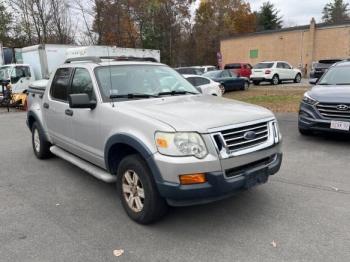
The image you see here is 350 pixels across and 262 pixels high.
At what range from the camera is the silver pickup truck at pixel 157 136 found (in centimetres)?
329

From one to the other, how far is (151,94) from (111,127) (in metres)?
0.80

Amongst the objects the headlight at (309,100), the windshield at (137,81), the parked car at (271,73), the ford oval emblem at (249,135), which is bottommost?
the parked car at (271,73)

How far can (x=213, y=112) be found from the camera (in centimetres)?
373

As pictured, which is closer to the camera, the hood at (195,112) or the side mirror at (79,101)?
the hood at (195,112)

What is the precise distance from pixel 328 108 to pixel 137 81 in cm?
407

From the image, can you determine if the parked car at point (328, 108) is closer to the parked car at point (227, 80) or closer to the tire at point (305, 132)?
the tire at point (305, 132)

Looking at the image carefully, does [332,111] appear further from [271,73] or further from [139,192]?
[271,73]

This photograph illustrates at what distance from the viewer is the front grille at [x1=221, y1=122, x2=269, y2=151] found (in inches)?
135

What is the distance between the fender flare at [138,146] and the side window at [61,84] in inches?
65.4

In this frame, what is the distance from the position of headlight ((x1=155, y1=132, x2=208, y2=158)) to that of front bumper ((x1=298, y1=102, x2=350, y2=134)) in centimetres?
432

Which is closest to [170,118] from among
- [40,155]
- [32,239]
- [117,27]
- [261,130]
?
[261,130]

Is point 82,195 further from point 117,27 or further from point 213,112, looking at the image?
point 117,27

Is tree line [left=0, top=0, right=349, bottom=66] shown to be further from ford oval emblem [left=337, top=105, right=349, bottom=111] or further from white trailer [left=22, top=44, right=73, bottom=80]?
ford oval emblem [left=337, top=105, right=349, bottom=111]

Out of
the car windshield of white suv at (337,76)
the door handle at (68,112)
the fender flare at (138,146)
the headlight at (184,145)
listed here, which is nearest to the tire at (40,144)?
the door handle at (68,112)
